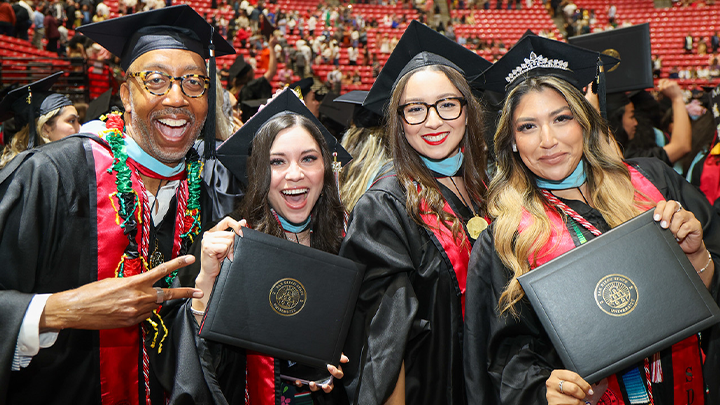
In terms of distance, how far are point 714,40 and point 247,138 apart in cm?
2426

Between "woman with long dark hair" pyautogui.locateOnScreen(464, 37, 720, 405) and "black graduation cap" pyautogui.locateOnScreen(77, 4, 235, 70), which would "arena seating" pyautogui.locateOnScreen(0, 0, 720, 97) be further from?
"woman with long dark hair" pyautogui.locateOnScreen(464, 37, 720, 405)

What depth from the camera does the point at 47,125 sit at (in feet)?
15.8

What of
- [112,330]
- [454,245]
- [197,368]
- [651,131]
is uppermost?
[651,131]

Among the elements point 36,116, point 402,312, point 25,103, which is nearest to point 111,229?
point 402,312

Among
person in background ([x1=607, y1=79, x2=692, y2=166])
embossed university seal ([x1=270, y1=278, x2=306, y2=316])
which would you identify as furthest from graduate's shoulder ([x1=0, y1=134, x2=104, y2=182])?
person in background ([x1=607, y1=79, x2=692, y2=166])

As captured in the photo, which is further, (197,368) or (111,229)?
(111,229)

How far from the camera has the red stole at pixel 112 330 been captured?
7.17 ft

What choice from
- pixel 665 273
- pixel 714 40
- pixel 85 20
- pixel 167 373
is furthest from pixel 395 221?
pixel 714 40

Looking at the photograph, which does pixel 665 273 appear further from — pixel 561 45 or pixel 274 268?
pixel 274 268

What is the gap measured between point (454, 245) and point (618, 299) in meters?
0.70

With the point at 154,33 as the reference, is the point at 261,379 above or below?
below

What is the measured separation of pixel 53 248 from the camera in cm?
209

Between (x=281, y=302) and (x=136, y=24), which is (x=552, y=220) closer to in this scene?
(x=281, y=302)

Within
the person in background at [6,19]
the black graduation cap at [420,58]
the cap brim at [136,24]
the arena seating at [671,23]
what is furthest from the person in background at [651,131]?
the arena seating at [671,23]
